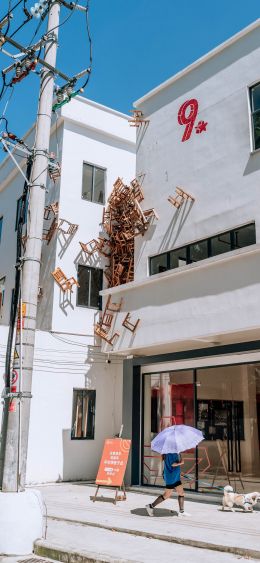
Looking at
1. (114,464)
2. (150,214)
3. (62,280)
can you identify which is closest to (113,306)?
(62,280)

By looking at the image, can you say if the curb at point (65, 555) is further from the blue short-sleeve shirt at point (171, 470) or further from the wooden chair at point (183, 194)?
the wooden chair at point (183, 194)

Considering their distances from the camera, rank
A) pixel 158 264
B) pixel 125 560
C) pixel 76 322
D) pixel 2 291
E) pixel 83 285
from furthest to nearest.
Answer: pixel 2 291 → pixel 83 285 → pixel 76 322 → pixel 158 264 → pixel 125 560

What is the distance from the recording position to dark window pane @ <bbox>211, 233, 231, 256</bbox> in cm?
1373

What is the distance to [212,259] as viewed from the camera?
12.8 meters

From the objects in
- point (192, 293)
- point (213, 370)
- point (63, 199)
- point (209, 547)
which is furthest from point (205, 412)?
point (63, 199)

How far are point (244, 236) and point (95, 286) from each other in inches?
281

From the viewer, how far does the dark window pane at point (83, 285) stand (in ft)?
60.7

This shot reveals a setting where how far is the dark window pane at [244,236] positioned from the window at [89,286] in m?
6.77

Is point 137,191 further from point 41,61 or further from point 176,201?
point 41,61

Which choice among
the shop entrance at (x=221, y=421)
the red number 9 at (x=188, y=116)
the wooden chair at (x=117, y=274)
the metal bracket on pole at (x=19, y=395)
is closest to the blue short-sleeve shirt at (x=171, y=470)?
the shop entrance at (x=221, y=421)

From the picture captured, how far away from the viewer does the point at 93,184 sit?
64.8ft

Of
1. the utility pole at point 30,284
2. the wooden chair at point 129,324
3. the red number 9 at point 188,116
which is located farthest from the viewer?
the red number 9 at point 188,116

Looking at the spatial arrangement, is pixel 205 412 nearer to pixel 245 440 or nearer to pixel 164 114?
pixel 245 440

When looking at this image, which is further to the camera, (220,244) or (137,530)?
(220,244)
